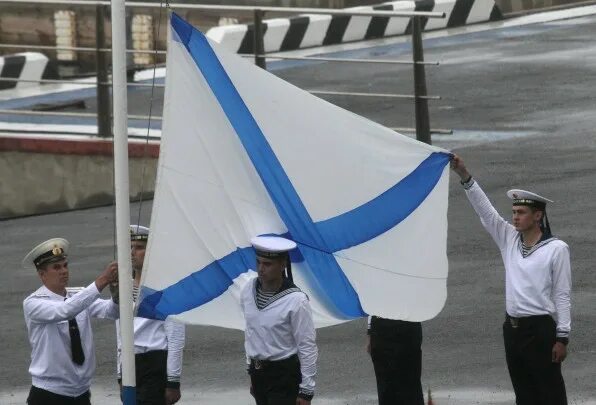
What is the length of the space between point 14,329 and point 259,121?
15.9 feet

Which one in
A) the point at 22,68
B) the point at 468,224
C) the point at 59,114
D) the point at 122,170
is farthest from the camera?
the point at 22,68

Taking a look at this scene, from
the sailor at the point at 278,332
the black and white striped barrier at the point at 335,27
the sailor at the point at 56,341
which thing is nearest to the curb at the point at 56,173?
the black and white striped barrier at the point at 335,27

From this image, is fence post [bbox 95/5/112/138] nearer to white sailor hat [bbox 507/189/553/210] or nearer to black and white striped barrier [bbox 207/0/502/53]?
black and white striped barrier [bbox 207/0/502/53]

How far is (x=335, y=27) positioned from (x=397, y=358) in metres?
15.4

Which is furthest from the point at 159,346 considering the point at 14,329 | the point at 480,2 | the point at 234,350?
the point at 480,2

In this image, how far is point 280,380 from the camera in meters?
9.44

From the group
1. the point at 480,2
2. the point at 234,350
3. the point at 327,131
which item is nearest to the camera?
the point at 327,131

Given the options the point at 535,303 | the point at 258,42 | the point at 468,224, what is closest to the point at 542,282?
the point at 535,303

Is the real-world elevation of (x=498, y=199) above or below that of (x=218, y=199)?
below

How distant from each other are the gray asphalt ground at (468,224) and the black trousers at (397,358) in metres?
0.97

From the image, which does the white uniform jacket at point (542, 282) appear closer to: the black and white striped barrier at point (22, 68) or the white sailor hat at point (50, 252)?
the white sailor hat at point (50, 252)

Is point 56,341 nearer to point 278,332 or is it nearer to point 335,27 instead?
point 278,332

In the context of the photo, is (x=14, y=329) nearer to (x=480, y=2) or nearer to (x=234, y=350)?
(x=234, y=350)

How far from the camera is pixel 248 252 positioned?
9.48 meters
